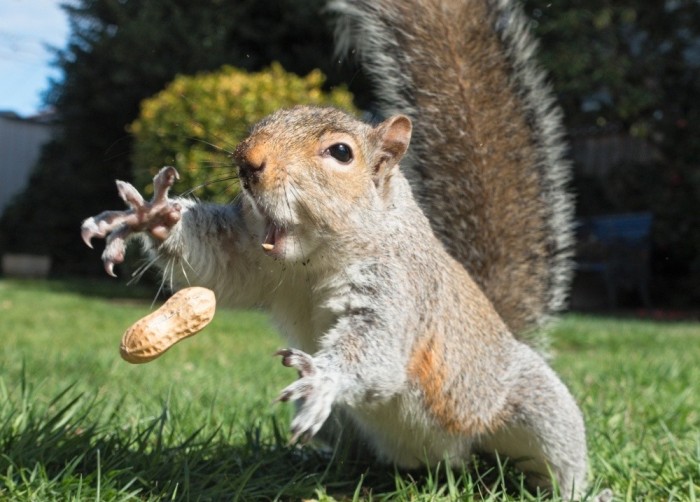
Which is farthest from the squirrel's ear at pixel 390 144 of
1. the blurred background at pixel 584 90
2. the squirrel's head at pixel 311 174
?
the blurred background at pixel 584 90

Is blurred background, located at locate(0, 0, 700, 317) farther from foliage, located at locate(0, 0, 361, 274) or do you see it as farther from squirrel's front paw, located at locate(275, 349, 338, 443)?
squirrel's front paw, located at locate(275, 349, 338, 443)

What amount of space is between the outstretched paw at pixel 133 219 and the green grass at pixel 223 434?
0.36 m

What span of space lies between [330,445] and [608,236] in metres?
6.23

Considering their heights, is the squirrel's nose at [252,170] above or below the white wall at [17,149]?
below

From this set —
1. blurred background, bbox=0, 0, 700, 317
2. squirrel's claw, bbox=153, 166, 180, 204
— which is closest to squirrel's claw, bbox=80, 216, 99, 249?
squirrel's claw, bbox=153, 166, 180, 204

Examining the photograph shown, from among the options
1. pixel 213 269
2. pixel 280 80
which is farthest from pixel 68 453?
pixel 280 80

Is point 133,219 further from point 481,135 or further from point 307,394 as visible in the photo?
point 481,135

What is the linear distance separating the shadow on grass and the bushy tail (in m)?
0.50

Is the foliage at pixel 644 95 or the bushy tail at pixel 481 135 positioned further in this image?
the foliage at pixel 644 95

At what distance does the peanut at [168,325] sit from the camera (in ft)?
3.89

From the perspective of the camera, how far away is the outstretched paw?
48.8 inches

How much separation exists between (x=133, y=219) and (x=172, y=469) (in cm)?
46

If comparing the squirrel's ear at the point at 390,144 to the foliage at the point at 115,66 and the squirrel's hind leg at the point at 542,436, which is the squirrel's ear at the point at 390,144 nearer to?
the squirrel's hind leg at the point at 542,436

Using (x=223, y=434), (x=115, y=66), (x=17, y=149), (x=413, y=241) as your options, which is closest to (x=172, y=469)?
(x=223, y=434)
